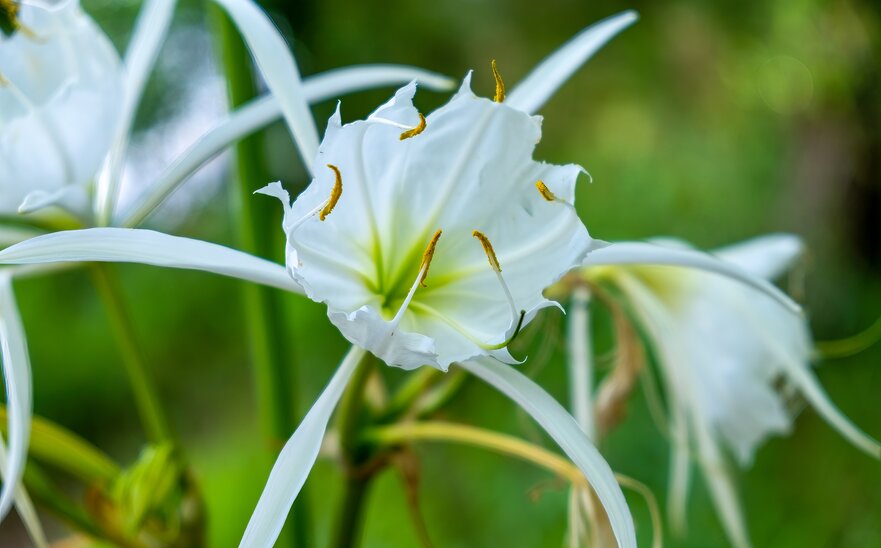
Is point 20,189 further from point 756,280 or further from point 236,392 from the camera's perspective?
point 236,392

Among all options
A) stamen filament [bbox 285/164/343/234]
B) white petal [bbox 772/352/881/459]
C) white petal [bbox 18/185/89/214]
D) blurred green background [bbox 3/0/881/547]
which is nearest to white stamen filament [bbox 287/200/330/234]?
stamen filament [bbox 285/164/343/234]

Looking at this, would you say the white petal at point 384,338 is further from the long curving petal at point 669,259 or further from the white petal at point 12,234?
the white petal at point 12,234

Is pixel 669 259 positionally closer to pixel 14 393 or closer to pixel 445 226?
pixel 445 226

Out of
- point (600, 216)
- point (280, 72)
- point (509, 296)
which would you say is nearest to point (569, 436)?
point (509, 296)

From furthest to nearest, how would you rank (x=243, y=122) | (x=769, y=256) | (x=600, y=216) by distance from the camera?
(x=600, y=216), (x=769, y=256), (x=243, y=122)

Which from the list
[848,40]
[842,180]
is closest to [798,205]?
[842,180]

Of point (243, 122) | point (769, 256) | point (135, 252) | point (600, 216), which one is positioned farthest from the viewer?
point (600, 216)
